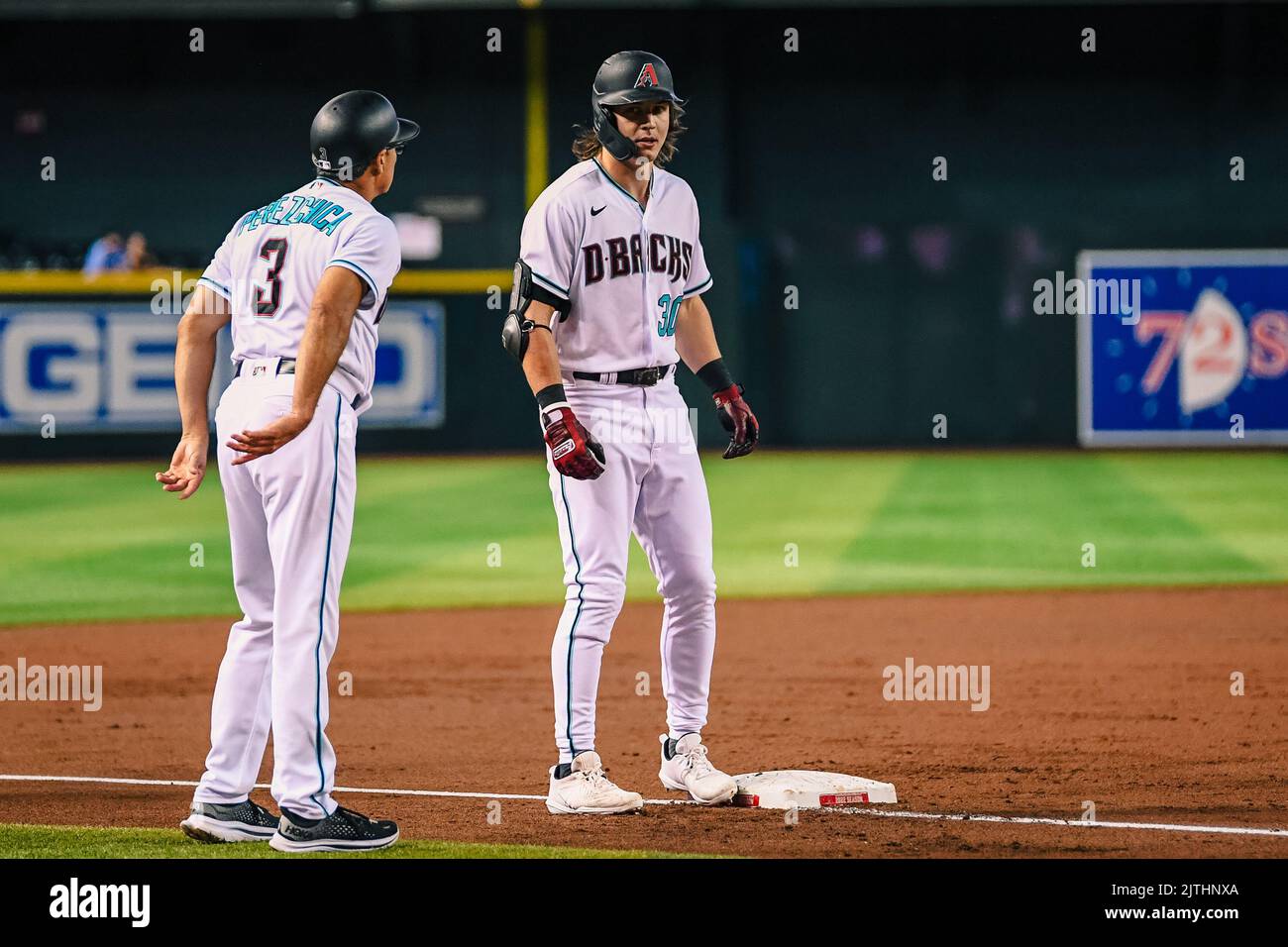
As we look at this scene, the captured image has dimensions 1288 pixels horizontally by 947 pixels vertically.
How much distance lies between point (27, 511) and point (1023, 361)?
12391mm

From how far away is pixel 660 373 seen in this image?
568 centimetres

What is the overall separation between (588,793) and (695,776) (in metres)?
0.44

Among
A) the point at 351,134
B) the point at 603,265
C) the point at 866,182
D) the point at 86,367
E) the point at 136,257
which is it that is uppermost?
the point at 866,182

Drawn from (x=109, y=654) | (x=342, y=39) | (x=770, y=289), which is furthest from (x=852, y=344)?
(x=109, y=654)

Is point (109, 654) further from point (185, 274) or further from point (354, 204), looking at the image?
point (185, 274)

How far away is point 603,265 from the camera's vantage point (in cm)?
552

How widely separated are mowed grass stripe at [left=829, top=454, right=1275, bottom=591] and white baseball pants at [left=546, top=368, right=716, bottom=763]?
599 centimetres

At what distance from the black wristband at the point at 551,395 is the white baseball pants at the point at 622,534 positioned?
19 cm

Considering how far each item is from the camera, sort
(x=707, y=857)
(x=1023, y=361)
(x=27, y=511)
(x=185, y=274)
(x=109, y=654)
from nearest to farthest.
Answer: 1. (x=707, y=857)
2. (x=109, y=654)
3. (x=27, y=511)
4. (x=185, y=274)
5. (x=1023, y=361)

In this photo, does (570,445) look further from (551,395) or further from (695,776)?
(695,776)

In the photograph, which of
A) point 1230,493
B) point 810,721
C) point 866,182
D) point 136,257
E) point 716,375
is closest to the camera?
point 716,375

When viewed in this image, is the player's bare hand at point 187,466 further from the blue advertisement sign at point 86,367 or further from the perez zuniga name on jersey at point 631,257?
the blue advertisement sign at point 86,367

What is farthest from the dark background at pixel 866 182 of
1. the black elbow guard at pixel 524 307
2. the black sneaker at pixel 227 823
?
the black sneaker at pixel 227 823

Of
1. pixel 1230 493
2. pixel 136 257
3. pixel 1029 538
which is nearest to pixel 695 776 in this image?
pixel 1029 538
